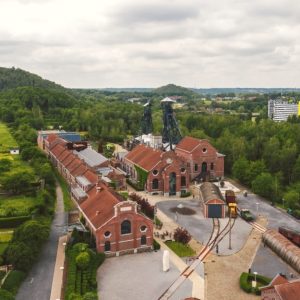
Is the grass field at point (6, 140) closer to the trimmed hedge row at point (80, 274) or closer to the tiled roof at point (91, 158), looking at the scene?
the tiled roof at point (91, 158)

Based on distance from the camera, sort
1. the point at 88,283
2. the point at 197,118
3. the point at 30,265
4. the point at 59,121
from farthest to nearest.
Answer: the point at 59,121 → the point at 197,118 → the point at 30,265 → the point at 88,283

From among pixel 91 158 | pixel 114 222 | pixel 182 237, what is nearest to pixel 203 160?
pixel 91 158

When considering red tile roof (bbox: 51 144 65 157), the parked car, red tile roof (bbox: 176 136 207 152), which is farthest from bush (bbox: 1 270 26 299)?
red tile roof (bbox: 51 144 65 157)

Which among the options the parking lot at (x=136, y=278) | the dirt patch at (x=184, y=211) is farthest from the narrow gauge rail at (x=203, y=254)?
the dirt patch at (x=184, y=211)

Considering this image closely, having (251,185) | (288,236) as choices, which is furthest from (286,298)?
(251,185)

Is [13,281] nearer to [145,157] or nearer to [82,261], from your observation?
[82,261]

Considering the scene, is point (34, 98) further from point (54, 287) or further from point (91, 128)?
point (54, 287)
